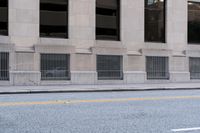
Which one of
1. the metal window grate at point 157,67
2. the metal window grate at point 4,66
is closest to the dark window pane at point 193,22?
the metal window grate at point 157,67

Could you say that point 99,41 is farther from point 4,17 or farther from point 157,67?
point 4,17

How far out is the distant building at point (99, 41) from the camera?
24594 mm

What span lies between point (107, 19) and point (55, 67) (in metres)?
5.03

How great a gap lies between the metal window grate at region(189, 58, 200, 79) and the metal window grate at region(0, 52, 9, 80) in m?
13.3

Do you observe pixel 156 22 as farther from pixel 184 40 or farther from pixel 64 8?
pixel 64 8

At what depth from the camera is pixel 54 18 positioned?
1030 inches

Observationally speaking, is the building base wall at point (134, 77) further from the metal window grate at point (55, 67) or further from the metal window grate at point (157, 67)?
the metal window grate at point (55, 67)

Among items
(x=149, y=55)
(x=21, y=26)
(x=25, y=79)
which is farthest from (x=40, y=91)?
(x=149, y=55)

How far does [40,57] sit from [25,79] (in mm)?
1655

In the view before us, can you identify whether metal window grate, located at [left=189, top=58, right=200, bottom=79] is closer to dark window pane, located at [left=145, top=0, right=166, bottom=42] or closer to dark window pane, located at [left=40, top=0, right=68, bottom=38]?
dark window pane, located at [left=145, top=0, right=166, bottom=42]

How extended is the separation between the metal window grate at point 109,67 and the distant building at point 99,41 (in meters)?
0.06

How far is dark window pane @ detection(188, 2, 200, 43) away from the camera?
101 ft

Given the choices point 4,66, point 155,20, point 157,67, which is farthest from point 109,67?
point 4,66

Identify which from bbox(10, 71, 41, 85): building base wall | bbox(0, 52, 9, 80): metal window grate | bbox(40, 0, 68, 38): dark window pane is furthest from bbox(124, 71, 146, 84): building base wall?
bbox(0, 52, 9, 80): metal window grate
